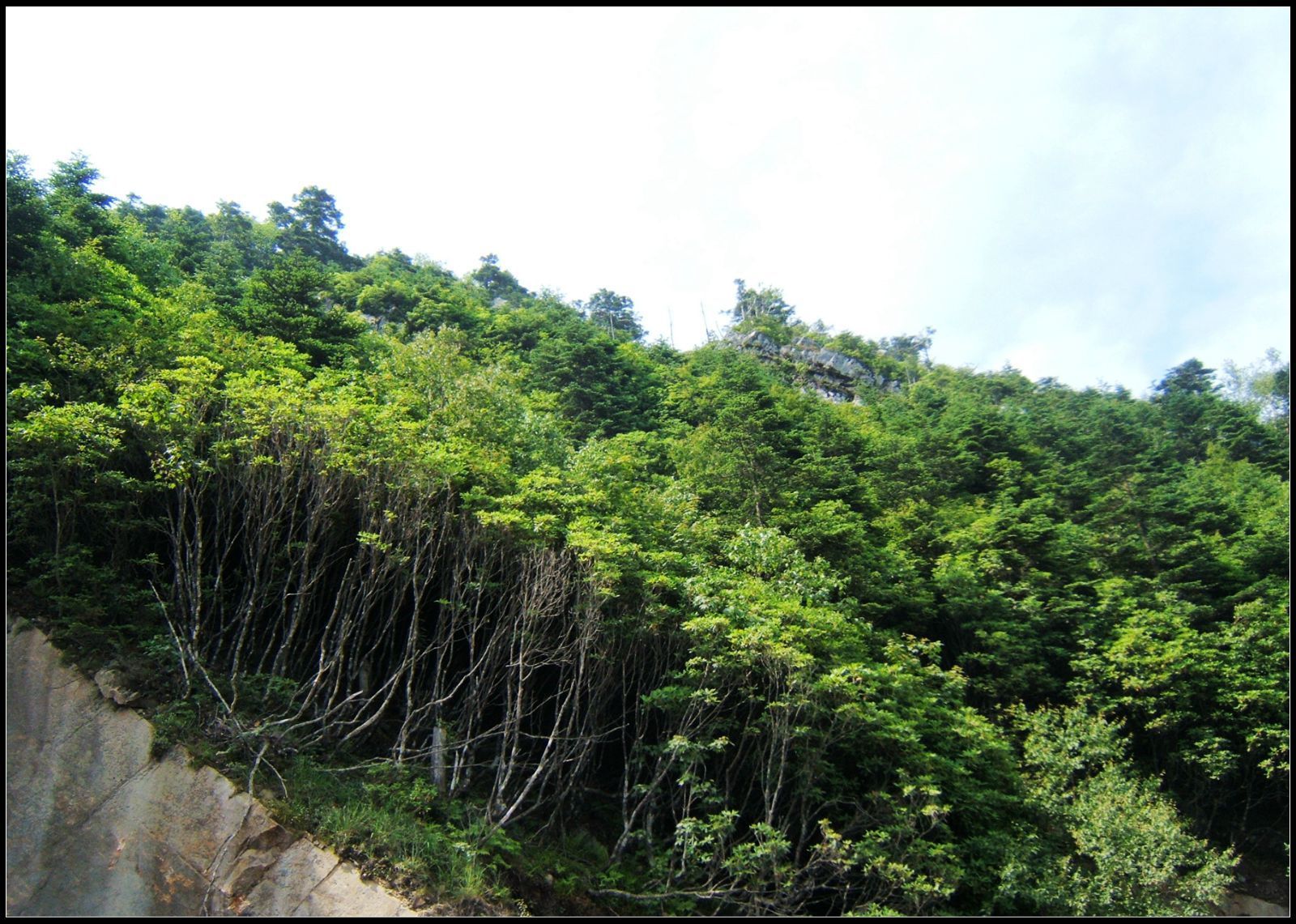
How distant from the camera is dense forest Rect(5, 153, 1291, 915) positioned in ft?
35.8

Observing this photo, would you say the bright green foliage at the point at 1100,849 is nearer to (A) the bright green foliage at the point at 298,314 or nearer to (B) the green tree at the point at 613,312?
(A) the bright green foliage at the point at 298,314

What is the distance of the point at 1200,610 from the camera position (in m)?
20.8

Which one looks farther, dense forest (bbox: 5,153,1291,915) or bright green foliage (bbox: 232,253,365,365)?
bright green foliage (bbox: 232,253,365,365)

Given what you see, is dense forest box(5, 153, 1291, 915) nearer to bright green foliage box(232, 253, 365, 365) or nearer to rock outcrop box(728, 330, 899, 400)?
bright green foliage box(232, 253, 365, 365)

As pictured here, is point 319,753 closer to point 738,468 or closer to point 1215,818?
point 738,468

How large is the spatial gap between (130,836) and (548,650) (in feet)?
20.3

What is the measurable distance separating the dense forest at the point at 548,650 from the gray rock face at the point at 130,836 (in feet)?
1.39

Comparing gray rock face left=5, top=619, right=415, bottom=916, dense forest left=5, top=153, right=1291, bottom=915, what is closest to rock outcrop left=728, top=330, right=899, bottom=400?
dense forest left=5, top=153, right=1291, bottom=915

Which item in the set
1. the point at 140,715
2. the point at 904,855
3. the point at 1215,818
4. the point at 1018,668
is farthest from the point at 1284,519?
the point at 140,715

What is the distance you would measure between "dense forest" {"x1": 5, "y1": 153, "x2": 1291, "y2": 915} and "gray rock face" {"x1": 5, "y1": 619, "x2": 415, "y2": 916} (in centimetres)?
42

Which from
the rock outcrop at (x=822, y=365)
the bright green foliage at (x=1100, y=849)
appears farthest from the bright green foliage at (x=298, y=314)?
the rock outcrop at (x=822, y=365)

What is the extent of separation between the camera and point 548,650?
12.5m

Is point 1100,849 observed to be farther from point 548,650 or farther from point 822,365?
point 822,365

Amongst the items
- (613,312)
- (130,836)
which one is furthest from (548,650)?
(613,312)
